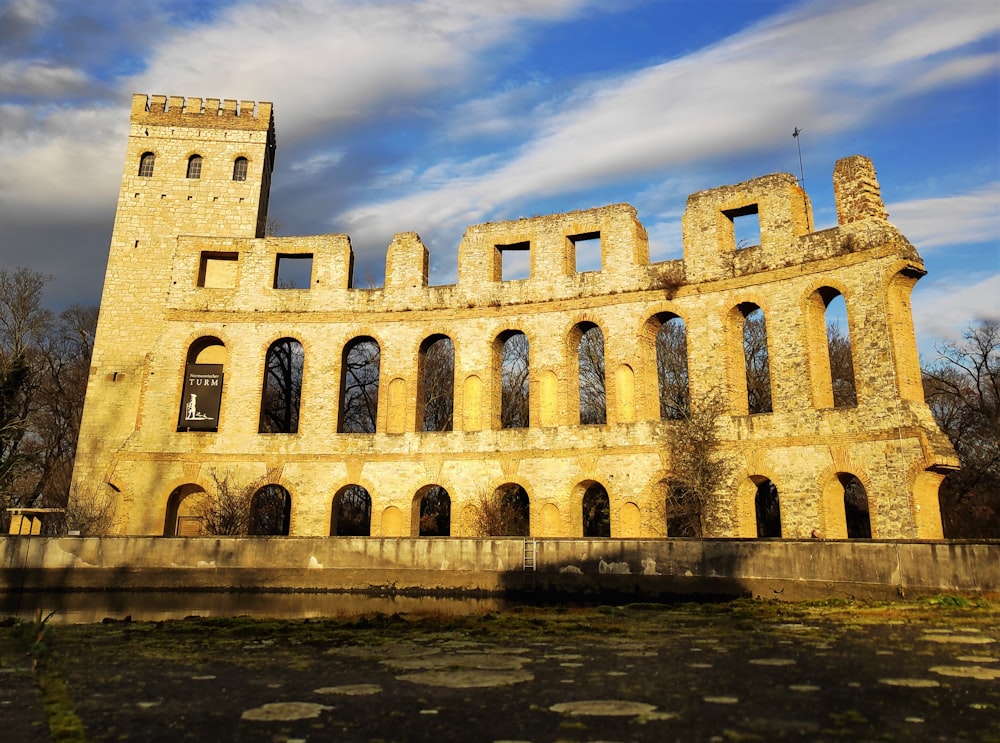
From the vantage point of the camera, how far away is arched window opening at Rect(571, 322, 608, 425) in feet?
114

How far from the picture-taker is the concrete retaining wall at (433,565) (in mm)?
13227

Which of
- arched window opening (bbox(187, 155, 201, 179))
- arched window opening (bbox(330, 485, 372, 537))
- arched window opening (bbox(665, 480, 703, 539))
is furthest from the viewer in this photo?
arched window opening (bbox(330, 485, 372, 537))

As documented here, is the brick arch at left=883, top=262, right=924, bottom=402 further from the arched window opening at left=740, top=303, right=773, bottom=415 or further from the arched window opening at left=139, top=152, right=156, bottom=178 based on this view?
the arched window opening at left=139, top=152, right=156, bottom=178

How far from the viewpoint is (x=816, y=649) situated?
7.22m

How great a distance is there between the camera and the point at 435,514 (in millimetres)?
30625

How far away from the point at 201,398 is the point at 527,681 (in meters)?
21.6

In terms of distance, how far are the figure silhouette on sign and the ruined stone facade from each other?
29 cm

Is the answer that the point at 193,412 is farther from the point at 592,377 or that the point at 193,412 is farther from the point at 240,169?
the point at 592,377

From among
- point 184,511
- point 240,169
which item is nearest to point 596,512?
point 184,511

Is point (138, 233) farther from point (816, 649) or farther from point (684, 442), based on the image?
point (816, 649)

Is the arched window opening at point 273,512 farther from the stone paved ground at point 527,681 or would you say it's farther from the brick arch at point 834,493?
the stone paved ground at point 527,681

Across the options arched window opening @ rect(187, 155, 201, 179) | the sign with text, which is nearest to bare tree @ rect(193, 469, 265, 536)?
the sign with text

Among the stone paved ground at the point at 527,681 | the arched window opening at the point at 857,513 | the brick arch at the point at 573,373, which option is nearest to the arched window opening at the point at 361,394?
the brick arch at the point at 573,373

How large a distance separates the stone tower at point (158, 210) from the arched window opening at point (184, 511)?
110 inches
